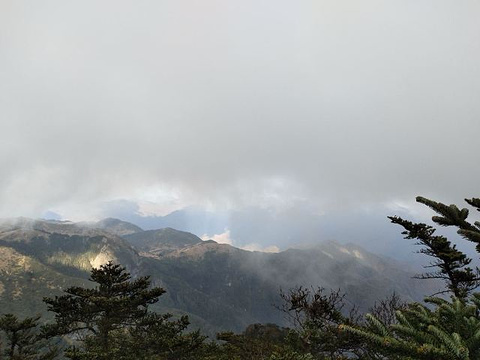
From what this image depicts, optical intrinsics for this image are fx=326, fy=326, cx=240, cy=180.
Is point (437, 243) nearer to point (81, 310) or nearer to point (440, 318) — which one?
point (440, 318)

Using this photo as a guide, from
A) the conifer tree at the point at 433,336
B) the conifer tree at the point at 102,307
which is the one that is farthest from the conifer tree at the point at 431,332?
the conifer tree at the point at 102,307

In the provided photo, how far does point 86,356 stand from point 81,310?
25.5 ft

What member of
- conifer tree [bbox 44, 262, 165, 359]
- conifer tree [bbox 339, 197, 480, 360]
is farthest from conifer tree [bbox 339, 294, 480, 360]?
conifer tree [bbox 44, 262, 165, 359]

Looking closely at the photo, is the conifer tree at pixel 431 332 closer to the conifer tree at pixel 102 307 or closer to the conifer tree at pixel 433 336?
the conifer tree at pixel 433 336

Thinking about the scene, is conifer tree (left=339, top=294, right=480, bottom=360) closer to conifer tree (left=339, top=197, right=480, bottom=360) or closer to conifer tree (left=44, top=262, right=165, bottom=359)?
conifer tree (left=339, top=197, right=480, bottom=360)

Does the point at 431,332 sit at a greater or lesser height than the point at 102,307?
greater

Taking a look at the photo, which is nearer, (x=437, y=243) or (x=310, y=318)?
(x=310, y=318)

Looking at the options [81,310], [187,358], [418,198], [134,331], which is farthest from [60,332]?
[418,198]

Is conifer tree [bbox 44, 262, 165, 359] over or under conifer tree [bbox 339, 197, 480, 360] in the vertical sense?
under

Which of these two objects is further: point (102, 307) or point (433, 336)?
point (102, 307)

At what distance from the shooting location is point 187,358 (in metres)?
39.2

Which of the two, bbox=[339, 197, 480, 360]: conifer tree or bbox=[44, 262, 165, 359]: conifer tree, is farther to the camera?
bbox=[44, 262, 165, 359]: conifer tree

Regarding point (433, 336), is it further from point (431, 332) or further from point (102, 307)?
point (102, 307)

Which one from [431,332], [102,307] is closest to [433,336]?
[431,332]
